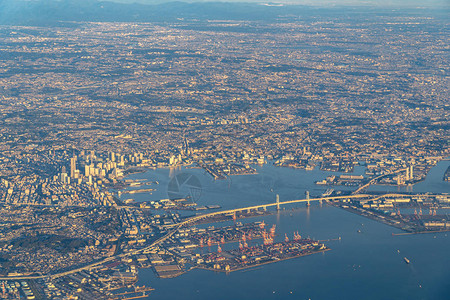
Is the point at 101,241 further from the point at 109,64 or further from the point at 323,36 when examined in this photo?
the point at 323,36

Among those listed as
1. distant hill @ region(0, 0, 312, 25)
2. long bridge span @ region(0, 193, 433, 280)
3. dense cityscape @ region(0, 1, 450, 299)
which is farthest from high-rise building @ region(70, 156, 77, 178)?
distant hill @ region(0, 0, 312, 25)

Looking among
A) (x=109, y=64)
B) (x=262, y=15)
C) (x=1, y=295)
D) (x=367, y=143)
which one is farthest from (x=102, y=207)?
(x=262, y=15)

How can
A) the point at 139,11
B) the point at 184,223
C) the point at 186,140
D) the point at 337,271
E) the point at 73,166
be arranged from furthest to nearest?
the point at 139,11 → the point at 186,140 → the point at 73,166 → the point at 184,223 → the point at 337,271

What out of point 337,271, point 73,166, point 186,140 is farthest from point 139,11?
point 337,271

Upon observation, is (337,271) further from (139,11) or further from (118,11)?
(139,11)

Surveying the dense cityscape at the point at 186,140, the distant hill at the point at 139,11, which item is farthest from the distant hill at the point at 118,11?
the dense cityscape at the point at 186,140

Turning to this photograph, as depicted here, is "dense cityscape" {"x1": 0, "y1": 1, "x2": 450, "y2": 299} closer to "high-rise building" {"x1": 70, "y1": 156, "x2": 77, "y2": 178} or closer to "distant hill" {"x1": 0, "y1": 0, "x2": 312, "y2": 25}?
"high-rise building" {"x1": 70, "y1": 156, "x2": 77, "y2": 178}
